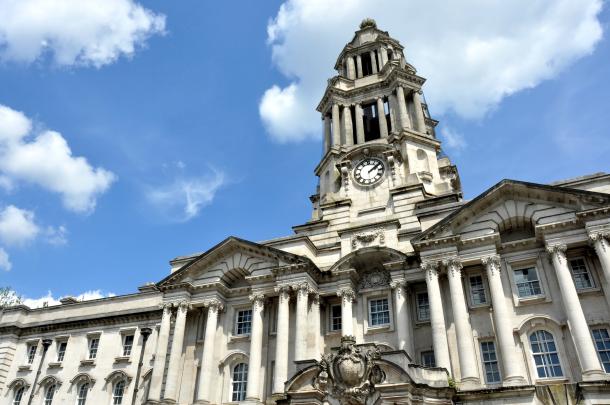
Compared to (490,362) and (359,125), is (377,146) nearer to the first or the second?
(359,125)

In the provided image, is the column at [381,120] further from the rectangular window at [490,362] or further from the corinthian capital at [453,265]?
the rectangular window at [490,362]

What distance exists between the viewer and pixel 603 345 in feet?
85.1

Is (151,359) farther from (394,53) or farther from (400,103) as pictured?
(394,53)

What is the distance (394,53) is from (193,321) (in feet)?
110

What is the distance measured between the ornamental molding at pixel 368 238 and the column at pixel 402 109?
12885mm

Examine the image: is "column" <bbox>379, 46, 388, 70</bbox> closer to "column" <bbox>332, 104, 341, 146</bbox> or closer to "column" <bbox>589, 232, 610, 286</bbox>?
"column" <bbox>332, 104, 341, 146</bbox>

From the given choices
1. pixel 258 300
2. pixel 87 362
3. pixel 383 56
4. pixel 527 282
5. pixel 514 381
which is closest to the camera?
pixel 514 381

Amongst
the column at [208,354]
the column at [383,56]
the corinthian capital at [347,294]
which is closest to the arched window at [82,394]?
the column at [208,354]

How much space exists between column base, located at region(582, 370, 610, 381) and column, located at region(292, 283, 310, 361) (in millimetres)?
14450

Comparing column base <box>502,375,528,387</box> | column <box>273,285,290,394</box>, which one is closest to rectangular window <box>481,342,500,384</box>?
column base <box>502,375,528,387</box>

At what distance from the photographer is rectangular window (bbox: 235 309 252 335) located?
1358 inches

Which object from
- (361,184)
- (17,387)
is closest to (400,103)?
(361,184)

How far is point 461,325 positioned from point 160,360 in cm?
1853

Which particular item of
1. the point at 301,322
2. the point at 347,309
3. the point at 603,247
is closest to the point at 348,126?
the point at 347,309
